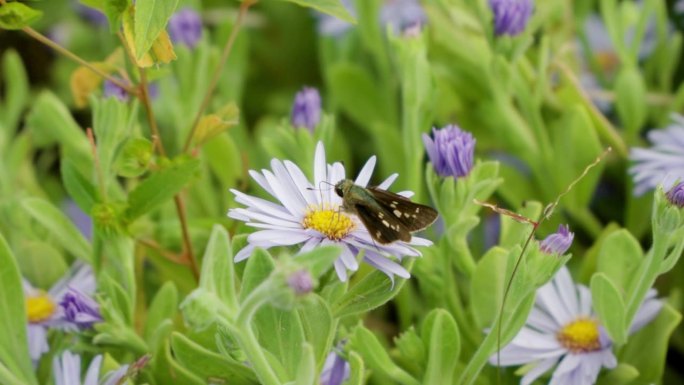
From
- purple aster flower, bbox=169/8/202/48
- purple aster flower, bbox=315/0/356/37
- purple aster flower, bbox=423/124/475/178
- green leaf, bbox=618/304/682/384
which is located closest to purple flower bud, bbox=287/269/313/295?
purple aster flower, bbox=423/124/475/178

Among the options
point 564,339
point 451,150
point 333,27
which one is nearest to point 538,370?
point 564,339

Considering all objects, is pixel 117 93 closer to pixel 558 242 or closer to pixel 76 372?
pixel 76 372

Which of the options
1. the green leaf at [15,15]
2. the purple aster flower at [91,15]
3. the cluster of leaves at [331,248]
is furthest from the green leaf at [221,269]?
the purple aster flower at [91,15]

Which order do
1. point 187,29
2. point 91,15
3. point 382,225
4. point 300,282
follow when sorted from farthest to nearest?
point 91,15
point 187,29
point 382,225
point 300,282

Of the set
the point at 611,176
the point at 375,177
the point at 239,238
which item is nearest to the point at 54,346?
the point at 239,238

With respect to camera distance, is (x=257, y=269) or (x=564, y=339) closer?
(x=257, y=269)
